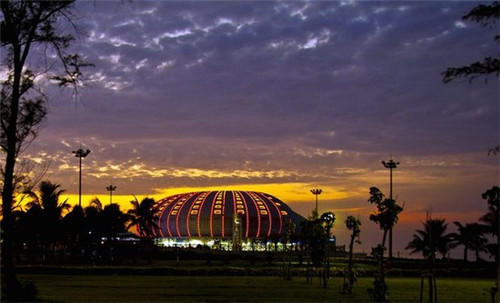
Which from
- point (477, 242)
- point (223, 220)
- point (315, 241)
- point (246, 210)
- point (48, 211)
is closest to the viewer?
point (315, 241)

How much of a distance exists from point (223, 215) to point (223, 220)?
34.5 inches

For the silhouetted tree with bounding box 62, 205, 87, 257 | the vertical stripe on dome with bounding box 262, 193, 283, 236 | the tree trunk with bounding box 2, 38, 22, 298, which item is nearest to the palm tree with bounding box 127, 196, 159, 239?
the silhouetted tree with bounding box 62, 205, 87, 257

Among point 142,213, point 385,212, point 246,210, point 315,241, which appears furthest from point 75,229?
point 246,210

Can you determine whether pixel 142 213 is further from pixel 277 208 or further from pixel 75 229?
pixel 277 208

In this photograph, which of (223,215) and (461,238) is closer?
(461,238)

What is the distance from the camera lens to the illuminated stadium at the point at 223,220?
394 feet

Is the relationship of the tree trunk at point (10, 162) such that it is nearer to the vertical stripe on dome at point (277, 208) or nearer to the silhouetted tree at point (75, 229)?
the silhouetted tree at point (75, 229)

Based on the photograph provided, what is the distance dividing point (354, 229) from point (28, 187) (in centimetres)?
1560

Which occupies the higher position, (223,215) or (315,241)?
(223,215)

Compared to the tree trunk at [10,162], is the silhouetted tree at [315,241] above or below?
below

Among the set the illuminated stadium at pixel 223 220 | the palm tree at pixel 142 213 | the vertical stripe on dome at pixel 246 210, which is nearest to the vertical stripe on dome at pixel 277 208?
the illuminated stadium at pixel 223 220

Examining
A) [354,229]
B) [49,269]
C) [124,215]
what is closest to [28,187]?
[354,229]

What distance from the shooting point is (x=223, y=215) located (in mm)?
121938

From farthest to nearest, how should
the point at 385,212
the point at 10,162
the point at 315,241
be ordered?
the point at 315,241
the point at 385,212
the point at 10,162
